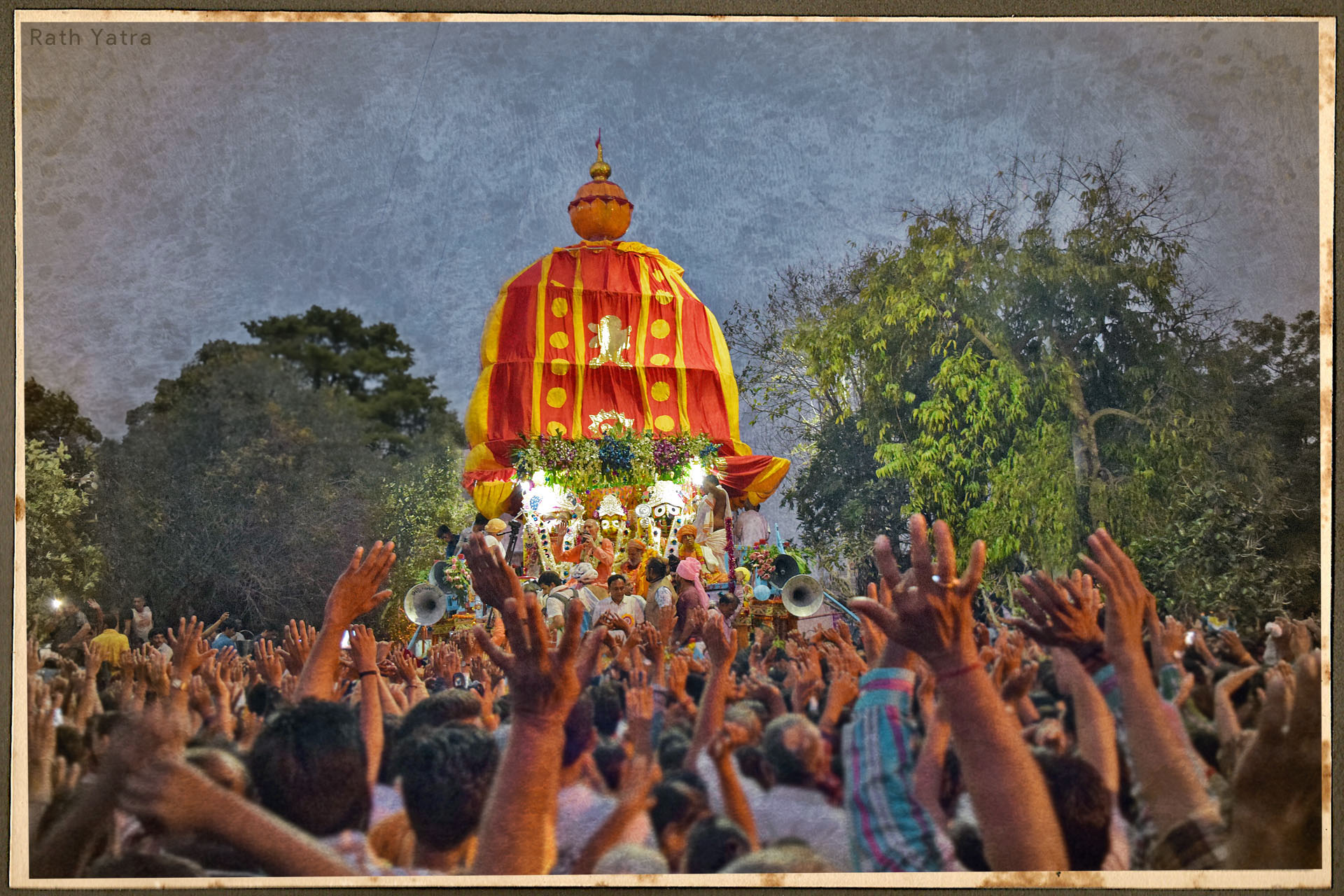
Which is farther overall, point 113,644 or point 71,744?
point 113,644

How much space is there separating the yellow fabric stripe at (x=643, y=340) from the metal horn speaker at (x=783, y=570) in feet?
8.00

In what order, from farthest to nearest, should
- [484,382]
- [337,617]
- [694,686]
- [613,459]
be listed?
1. [484,382]
2. [613,459]
3. [694,686]
4. [337,617]

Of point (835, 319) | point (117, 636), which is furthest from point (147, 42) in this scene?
point (835, 319)

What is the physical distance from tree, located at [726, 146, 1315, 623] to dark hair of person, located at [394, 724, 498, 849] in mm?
4807

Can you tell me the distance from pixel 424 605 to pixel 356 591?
4667 millimetres

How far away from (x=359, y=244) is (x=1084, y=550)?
5.29 metres

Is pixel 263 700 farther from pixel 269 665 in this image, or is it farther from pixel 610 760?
pixel 610 760

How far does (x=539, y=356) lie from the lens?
13312mm

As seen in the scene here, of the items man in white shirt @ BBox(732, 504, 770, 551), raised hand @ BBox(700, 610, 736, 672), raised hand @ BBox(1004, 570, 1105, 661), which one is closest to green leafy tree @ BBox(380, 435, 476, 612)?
man in white shirt @ BBox(732, 504, 770, 551)

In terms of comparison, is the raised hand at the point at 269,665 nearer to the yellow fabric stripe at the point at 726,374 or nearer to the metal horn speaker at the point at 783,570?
the metal horn speaker at the point at 783,570

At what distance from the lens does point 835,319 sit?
34.6 ft

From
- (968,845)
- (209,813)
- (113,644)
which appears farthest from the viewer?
(113,644)

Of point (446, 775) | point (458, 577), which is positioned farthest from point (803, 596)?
point (446, 775)

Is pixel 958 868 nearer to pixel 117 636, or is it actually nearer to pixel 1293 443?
pixel 1293 443
